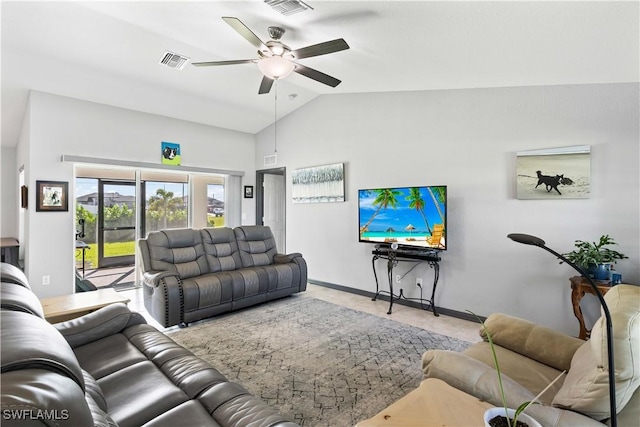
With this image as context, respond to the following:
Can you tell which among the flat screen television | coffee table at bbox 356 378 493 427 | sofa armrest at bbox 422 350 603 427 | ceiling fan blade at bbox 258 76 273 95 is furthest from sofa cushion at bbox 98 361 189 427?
the flat screen television

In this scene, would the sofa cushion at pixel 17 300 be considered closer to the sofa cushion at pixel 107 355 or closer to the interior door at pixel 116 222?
the sofa cushion at pixel 107 355

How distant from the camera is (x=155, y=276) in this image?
3477 mm

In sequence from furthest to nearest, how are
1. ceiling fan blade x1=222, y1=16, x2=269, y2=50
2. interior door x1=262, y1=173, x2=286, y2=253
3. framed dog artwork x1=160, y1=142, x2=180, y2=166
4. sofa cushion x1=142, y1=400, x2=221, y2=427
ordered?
1. interior door x1=262, y1=173, x2=286, y2=253
2. framed dog artwork x1=160, y1=142, x2=180, y2=166
3. ceiling fan blade x1=222, y1=16, x2=269, y2=50
4. sofa cushion x1=142, y1=400, x2=221, y2=427

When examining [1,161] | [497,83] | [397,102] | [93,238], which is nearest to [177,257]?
[93,238]

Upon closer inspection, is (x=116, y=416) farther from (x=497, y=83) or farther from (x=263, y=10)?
(x=497, y=83)

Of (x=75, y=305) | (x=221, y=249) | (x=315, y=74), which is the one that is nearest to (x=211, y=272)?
(x=221, y=249)

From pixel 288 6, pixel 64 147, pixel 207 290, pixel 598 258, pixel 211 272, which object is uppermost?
pixel 288 6

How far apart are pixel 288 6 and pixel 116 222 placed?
4.69 metres

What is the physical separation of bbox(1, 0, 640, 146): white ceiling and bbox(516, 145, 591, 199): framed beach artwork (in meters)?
0.70

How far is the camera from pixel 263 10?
8.59 ft

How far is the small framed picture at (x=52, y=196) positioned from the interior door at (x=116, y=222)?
0.68m

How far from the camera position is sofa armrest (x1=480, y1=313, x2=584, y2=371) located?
179 cm

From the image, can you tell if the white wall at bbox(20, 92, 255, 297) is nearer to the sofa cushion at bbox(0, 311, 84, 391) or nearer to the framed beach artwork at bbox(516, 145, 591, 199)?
the sofa cushion at bbox(0, 311, 84, 391)

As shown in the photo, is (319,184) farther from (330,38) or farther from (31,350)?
(31,350)
